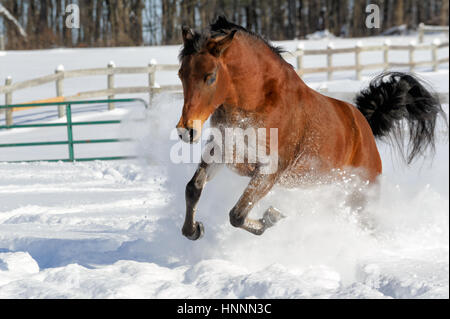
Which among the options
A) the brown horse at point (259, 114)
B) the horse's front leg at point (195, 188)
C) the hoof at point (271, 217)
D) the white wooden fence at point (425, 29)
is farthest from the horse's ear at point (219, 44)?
the white wooden fence at point (425, 29)

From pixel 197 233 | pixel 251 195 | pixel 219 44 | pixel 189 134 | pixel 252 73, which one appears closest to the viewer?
pixel 189 134

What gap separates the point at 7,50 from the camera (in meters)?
23.5

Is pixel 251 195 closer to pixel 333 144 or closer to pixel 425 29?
pixel 333 144

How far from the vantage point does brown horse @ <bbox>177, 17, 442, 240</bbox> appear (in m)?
3.30

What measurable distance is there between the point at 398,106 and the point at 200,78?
258 cm

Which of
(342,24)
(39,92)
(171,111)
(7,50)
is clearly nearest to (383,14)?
(342,24)

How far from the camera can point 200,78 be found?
10.7ft

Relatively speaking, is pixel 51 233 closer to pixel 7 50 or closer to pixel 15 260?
pixel 15 260

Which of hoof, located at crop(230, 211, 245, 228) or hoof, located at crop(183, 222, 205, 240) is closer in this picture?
hoof, located at crop(230, 211, 245, 228)

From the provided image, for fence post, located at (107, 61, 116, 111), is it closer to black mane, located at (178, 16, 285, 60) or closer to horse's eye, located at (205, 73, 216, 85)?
black mane, located at (178, 16, 285, 60)

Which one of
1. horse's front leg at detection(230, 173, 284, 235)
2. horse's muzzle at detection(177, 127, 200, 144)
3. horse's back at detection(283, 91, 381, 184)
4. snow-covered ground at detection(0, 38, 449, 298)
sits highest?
horse's muzzle at detection(177, 127, 200, 144)

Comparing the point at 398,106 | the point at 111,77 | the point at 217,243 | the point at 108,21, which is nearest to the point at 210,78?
the point at 217,243

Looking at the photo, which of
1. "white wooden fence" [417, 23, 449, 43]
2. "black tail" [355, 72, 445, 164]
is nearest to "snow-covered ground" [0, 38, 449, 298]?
"black tail" [355, 72, 445, 164]

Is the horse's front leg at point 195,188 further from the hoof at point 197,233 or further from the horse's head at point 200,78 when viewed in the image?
the horse's head at point 200,78
